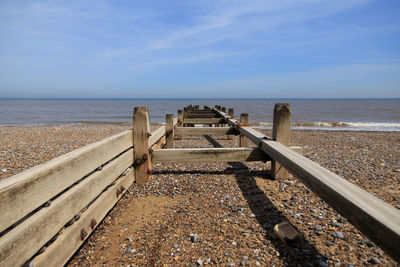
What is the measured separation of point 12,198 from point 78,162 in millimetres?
795

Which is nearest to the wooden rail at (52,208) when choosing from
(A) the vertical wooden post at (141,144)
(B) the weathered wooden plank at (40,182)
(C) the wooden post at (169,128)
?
(B) the weathered wooden plank at (40,182)

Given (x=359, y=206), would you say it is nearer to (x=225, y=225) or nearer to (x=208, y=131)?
(x=225, y=225)

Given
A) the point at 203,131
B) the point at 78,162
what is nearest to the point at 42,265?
the point at 78,162

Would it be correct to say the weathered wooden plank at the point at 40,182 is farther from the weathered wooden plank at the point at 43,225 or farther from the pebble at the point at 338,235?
the pebble at the point at 338,235

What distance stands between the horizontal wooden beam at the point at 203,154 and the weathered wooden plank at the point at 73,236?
1.08 metres

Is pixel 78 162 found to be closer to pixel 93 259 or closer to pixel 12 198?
pixel 12 198

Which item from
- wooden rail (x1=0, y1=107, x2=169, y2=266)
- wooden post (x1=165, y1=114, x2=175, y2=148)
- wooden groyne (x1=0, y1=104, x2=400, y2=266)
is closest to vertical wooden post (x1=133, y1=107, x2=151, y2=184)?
wooden groyne (x1=0, y1=104, x2=400, y2=266)

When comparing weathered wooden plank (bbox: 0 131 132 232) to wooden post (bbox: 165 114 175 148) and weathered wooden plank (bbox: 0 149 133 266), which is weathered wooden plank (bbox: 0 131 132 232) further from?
wooden post (bbox: 165 114 175 148)

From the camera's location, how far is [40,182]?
1696mm

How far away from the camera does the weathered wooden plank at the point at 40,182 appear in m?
1.42

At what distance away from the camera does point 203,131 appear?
22.9ft

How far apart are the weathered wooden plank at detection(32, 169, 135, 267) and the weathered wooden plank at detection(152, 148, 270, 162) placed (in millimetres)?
1079

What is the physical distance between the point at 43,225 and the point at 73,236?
0.50 metres

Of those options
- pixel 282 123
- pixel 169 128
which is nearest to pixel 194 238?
pixel 282 123
